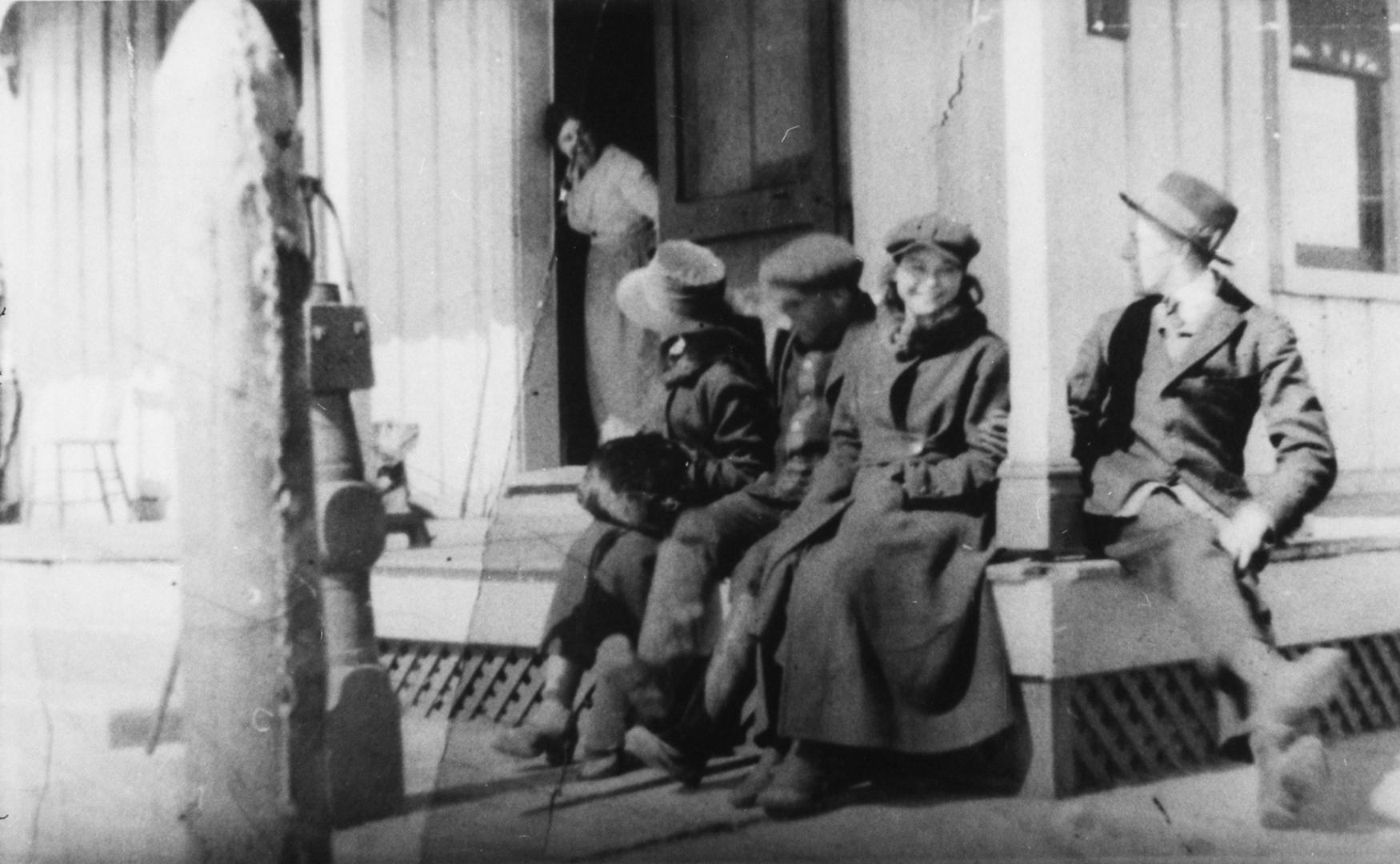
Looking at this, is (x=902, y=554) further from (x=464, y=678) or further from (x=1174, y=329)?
(x=464, y=678)

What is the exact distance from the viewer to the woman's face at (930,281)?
3.25m

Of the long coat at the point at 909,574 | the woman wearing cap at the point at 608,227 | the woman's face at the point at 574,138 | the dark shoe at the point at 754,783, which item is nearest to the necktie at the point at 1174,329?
the long coat at the point at 909,574

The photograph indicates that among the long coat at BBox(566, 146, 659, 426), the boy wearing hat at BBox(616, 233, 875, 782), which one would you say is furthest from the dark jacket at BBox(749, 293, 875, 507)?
the long coat at BBox(566, 146, 659, 426)

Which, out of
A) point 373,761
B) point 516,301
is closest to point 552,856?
point 373,761

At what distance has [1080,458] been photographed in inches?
128

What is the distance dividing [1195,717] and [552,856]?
164 centimetres

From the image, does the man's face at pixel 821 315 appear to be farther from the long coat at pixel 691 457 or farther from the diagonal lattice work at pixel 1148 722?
the diagonal lattice work at pixel 1148 722

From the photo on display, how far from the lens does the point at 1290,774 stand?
279cm

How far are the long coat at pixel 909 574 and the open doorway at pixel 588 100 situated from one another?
1827mm

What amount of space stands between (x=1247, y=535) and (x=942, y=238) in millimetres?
1019

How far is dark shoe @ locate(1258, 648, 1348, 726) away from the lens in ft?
9.36

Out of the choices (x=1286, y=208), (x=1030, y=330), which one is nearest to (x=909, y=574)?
(x=1030, y=330)

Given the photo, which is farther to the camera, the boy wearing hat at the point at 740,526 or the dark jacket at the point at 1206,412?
the boy wearing hat at the point at 740,526

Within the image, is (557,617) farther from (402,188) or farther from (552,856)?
(402,188)
